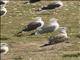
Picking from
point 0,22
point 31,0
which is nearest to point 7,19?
point 0,22

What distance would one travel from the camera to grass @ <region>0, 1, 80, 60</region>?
11.3 meters

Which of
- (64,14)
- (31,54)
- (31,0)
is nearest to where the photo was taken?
(31,54)

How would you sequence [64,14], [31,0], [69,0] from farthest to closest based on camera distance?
[69,0], [64,14], [31,0]

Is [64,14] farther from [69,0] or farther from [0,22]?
[69,0]

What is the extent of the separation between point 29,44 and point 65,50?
4.60 feet

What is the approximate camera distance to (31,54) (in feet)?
37.6

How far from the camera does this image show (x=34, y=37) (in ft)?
45.4

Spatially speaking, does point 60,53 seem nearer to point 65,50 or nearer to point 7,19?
point 65,50

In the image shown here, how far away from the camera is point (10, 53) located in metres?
11.7

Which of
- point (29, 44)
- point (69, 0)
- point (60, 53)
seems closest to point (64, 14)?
point (69, 0)

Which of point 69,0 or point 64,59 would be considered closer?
point 64,59

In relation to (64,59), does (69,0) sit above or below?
below

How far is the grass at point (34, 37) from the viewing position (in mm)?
11312

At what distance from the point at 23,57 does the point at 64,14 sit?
7.96 metres
